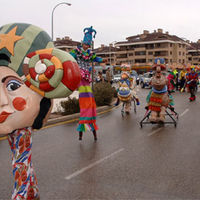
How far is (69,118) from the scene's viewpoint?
12.2m

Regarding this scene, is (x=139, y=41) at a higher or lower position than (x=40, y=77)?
higher

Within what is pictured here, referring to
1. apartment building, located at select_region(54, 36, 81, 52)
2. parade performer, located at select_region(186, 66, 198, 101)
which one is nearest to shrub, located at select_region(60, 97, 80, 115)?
parade performer, located at select_region(186, 66, 198, 101)

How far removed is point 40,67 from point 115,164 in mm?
3468

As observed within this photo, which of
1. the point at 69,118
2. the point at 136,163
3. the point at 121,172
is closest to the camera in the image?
the point at 121,172

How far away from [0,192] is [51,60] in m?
2.58

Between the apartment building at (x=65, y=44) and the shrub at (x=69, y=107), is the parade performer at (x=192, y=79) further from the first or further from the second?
the apartment building at (x=65, y=44)

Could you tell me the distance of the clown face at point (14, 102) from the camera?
3564 millimetres

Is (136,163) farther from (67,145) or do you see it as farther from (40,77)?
(40,77)

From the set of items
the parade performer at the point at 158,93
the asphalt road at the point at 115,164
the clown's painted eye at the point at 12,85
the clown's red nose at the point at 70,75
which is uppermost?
the clown's red nose at the point at 70,75

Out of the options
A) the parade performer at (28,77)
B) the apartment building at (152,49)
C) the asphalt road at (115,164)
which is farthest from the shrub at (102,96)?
the apartment building at (152,49)

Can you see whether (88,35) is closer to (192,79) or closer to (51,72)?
(51,72)

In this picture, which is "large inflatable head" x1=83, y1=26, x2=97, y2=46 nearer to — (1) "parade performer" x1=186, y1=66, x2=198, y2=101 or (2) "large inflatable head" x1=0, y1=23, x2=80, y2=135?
(2) "large inflatable head" x1=0, y1=23, x2=80, y2=135

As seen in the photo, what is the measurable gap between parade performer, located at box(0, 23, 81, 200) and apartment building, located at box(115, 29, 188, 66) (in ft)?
260

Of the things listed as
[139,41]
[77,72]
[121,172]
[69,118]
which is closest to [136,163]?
[121,172]
